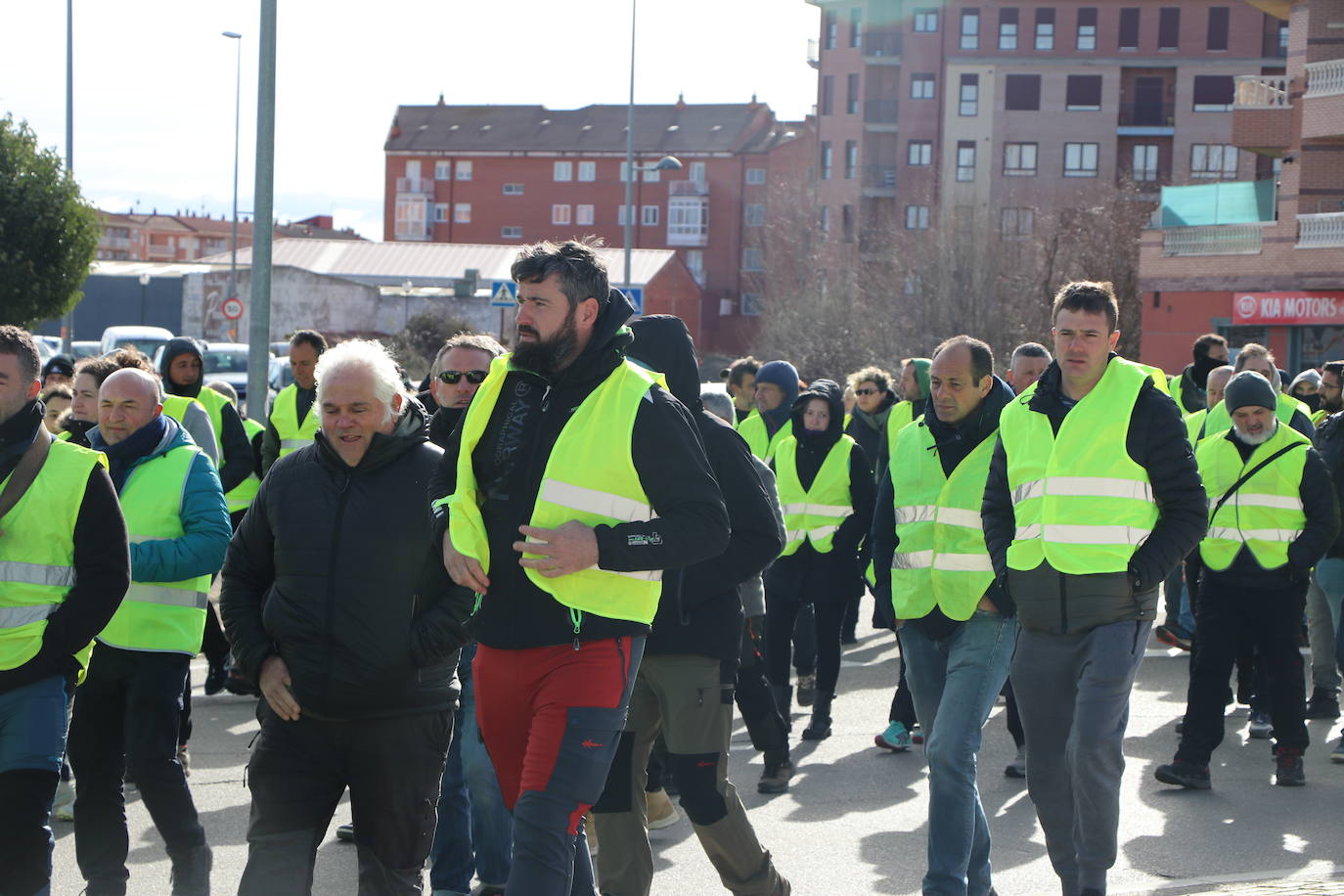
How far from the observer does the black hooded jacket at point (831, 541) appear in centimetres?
911

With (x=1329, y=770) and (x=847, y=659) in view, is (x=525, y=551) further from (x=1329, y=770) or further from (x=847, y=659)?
(x=847, y=659)

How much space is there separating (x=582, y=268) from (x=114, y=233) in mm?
182111

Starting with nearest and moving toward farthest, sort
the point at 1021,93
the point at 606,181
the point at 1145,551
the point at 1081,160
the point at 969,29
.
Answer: the point at 1145,551, the point at 1081,160, the point at 1021,93, the point at 969,29, the point at 606,181

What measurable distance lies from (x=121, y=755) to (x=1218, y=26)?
7156 centimetres

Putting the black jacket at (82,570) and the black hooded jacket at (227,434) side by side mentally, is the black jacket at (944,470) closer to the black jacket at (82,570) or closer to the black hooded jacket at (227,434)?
the black jacket at (82,570)

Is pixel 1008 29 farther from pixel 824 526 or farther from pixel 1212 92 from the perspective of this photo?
pixel 824 526

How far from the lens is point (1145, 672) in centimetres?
1128

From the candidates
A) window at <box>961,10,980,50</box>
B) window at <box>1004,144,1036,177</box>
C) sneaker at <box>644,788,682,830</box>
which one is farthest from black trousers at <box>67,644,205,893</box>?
window at <box>961,10,980,50</box>

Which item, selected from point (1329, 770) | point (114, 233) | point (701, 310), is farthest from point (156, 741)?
point (114, 233)

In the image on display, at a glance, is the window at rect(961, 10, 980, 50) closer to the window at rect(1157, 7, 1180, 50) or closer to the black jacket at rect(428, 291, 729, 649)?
the window at rect(1157, 7, 1180, 50)

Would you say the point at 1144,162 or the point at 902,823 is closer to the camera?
the point at 902,823

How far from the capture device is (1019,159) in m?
70.5

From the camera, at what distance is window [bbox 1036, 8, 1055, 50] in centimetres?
7050

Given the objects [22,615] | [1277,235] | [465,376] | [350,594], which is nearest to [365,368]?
[350,594]
